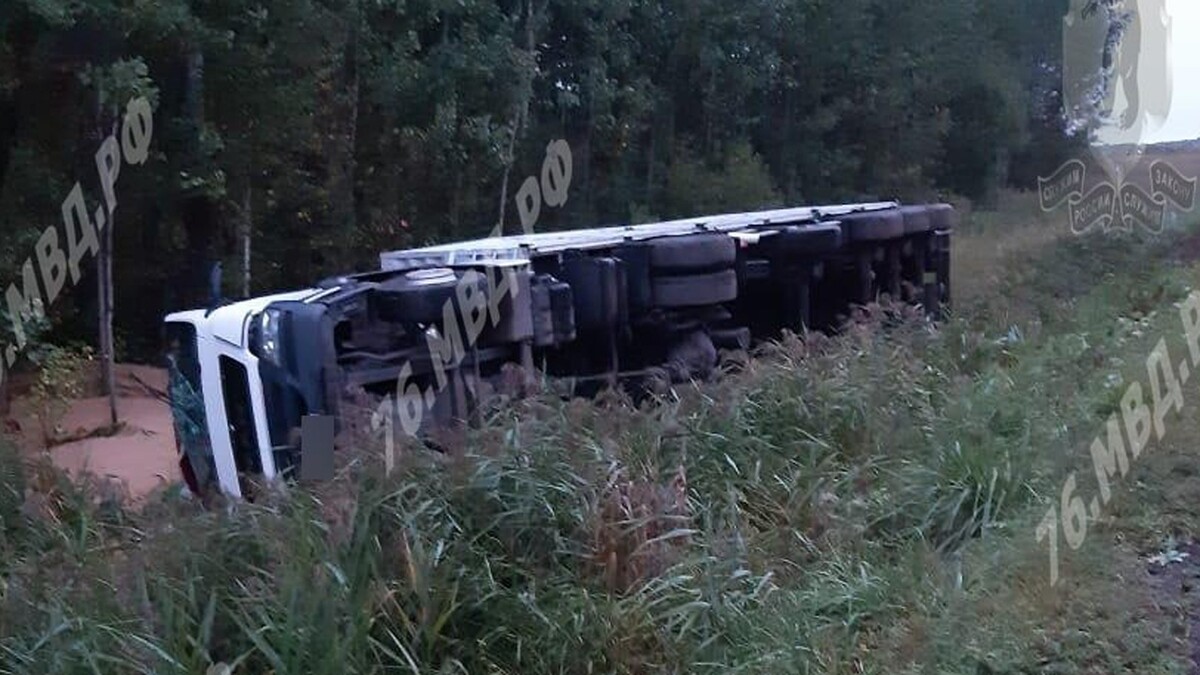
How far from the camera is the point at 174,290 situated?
701 inches

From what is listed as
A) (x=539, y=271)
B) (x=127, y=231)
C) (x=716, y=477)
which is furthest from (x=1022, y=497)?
(x=127, y=231)

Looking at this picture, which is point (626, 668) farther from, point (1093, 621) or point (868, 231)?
point (868, 231)

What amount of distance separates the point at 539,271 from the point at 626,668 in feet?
13.9

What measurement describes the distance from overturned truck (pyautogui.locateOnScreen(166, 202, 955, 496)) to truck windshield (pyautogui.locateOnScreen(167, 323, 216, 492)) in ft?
0.04

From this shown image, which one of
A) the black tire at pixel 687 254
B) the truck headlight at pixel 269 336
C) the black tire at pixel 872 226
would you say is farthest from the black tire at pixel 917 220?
the truck headlight at pixel 269 336

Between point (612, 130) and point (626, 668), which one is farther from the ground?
point (612, 130)

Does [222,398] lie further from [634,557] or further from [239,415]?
[634,557]

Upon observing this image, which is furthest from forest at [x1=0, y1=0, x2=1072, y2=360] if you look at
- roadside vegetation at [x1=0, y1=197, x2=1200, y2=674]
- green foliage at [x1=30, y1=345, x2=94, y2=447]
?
roadside vegetation at [x1=0, y1=197, x2=1200, y2=674]

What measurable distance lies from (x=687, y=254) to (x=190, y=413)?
131 inches

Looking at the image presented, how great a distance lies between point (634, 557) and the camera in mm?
4953

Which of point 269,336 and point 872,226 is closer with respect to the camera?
point 269,336

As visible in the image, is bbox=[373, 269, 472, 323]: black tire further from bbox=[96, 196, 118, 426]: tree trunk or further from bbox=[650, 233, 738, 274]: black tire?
bbox=[96, 196, 118, 426]: tree trunk

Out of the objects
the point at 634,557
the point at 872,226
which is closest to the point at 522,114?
the point at 872,226

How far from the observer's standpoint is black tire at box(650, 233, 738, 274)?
9070 millimetres
